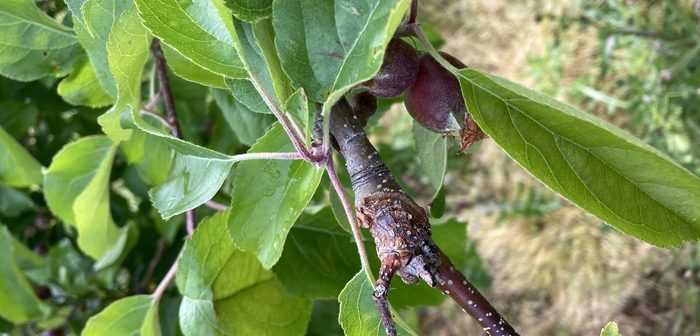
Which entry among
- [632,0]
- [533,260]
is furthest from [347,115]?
[533,260]

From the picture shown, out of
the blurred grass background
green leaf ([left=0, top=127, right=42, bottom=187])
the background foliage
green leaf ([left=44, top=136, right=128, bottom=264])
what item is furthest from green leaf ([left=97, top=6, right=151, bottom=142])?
the blurred grass background

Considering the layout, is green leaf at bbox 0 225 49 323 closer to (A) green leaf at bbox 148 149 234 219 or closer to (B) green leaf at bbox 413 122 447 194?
(A) green leaf at bbox 148 149 234 219

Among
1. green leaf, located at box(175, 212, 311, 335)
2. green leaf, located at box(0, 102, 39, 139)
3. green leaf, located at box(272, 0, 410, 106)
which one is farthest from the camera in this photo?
green leaf, located at box(0, 102, 39, 139)

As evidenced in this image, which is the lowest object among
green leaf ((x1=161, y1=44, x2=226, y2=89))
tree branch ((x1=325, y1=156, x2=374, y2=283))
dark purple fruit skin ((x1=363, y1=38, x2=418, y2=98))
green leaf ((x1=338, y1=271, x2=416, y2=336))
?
green leaf ((x1=338, y1=271, x2=416, y2=336))

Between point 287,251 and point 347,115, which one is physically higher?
point 347,115

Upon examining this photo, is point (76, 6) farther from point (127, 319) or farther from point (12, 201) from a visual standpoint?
point (12, 201)

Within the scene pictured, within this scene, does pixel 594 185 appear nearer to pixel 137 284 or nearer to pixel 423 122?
pixel 423 122
